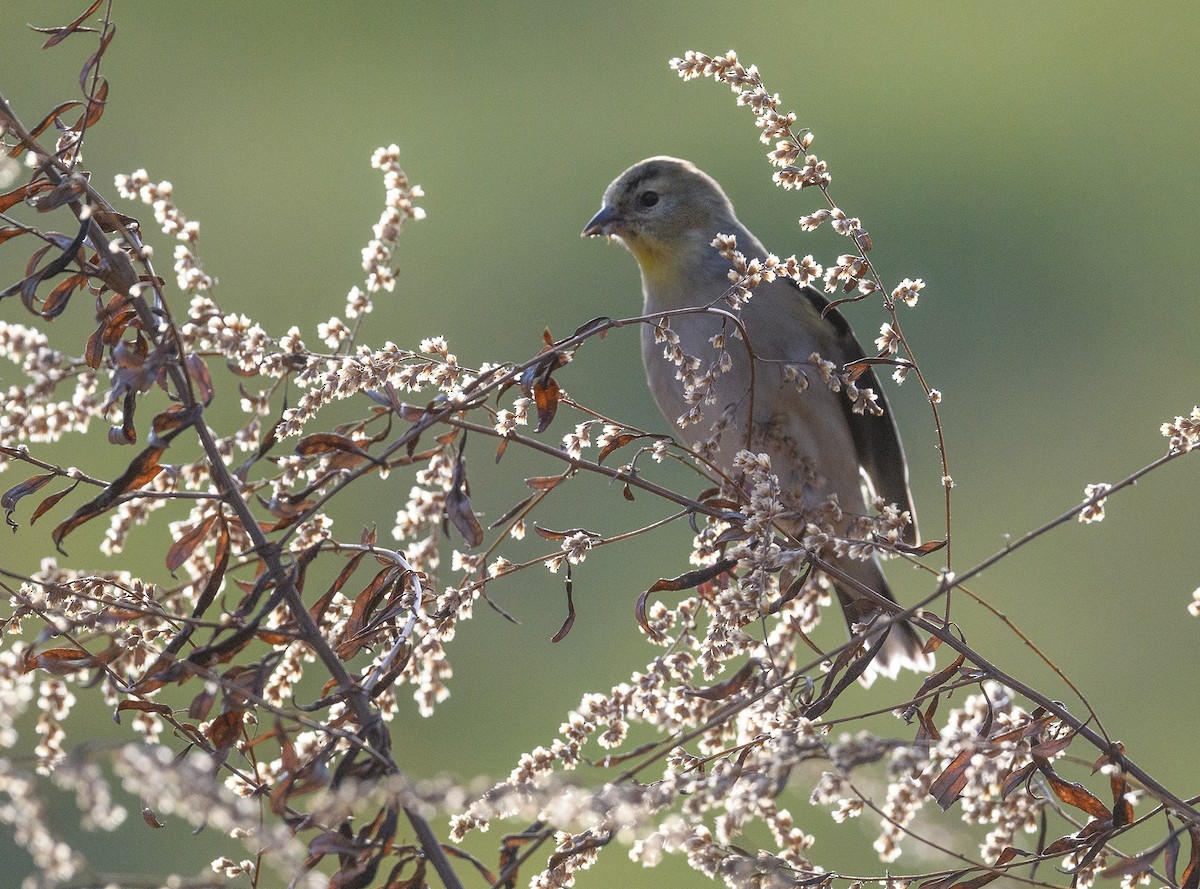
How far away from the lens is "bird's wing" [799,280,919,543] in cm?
313

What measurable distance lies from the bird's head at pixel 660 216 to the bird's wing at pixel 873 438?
0.34m

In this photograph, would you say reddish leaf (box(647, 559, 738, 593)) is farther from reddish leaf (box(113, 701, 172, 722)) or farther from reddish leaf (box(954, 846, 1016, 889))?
reddish leaf (box(113, 701, 172, 722))

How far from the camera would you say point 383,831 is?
1.00 m

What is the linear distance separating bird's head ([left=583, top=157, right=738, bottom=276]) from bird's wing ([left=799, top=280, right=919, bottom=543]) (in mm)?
339

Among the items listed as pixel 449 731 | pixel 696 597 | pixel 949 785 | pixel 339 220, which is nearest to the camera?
pixel 949 785

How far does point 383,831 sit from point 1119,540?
6.14 m

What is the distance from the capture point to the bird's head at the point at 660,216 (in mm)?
3342

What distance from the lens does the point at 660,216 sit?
3369 millimetres

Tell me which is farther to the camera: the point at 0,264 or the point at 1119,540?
the point at 0,264

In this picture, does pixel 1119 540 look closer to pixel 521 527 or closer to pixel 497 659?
pixel 497 659

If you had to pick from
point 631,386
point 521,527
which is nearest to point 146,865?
point 631,386

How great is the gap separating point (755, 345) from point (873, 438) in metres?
0.52

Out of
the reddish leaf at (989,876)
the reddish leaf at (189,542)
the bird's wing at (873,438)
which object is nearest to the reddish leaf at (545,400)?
the reddish leaf at (189,542)

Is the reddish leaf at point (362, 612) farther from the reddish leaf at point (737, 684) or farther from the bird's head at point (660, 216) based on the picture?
the bird's head at point (660, 216)
